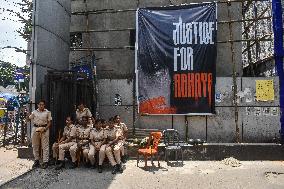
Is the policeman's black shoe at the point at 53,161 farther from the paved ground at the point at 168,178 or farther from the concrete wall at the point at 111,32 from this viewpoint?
the concrete wall at the point at 111,32

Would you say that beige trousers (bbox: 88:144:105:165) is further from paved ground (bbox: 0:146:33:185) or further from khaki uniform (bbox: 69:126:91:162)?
paved ground (bbox: 0:146:33:185)

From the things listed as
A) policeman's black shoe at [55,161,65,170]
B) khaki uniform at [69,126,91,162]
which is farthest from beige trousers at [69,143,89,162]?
policeman's black shoe at [55,161,65,170]

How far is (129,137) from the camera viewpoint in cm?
1224

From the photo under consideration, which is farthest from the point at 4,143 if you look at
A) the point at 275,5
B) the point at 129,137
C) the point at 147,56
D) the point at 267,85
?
the point at 275,5

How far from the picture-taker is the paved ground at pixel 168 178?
762 centimetres

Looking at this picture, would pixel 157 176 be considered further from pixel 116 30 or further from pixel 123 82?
pixel 116 30

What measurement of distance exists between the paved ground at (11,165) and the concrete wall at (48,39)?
2096 millimetres

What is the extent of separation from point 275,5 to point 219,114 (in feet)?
14.7

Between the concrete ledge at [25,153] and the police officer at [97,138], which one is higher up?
the police officer at [97,138]

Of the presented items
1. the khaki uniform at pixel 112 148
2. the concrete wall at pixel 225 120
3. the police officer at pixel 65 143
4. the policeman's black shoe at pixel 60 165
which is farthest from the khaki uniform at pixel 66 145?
the concrete wall at pixel 225 120

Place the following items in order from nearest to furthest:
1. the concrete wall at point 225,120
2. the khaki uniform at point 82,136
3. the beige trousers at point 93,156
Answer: the beige trousers at point 93,156
the khaki uniform at point 82,136
the concrete wall at point 225,120

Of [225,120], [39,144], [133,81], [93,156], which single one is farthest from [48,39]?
[225,120]

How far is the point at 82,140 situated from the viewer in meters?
9.61

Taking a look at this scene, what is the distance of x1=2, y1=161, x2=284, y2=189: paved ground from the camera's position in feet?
25.0
